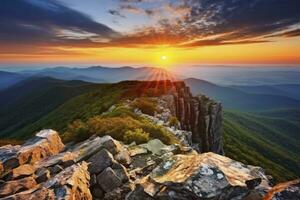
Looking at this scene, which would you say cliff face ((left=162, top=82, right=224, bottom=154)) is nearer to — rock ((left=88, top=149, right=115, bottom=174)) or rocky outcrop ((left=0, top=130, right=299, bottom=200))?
rock ((left=88, top=149, right=115, bottom=174))

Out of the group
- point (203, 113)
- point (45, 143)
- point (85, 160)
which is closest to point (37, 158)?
point (45, 143)

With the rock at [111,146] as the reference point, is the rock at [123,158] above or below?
below

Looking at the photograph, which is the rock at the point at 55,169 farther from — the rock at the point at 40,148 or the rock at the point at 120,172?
the rock at the point at 120,172

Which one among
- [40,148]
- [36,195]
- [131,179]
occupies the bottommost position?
[131,179]

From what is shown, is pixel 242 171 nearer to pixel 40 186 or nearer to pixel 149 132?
pixel 40 186

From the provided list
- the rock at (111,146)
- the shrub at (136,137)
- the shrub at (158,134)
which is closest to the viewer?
the rock at (111,146)

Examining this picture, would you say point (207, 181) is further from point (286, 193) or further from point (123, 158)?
point (123, 158)

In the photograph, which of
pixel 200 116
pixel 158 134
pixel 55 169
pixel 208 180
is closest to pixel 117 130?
pixel 158 134

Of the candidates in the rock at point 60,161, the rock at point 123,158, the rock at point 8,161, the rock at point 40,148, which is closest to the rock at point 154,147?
the rock at point 123,158
